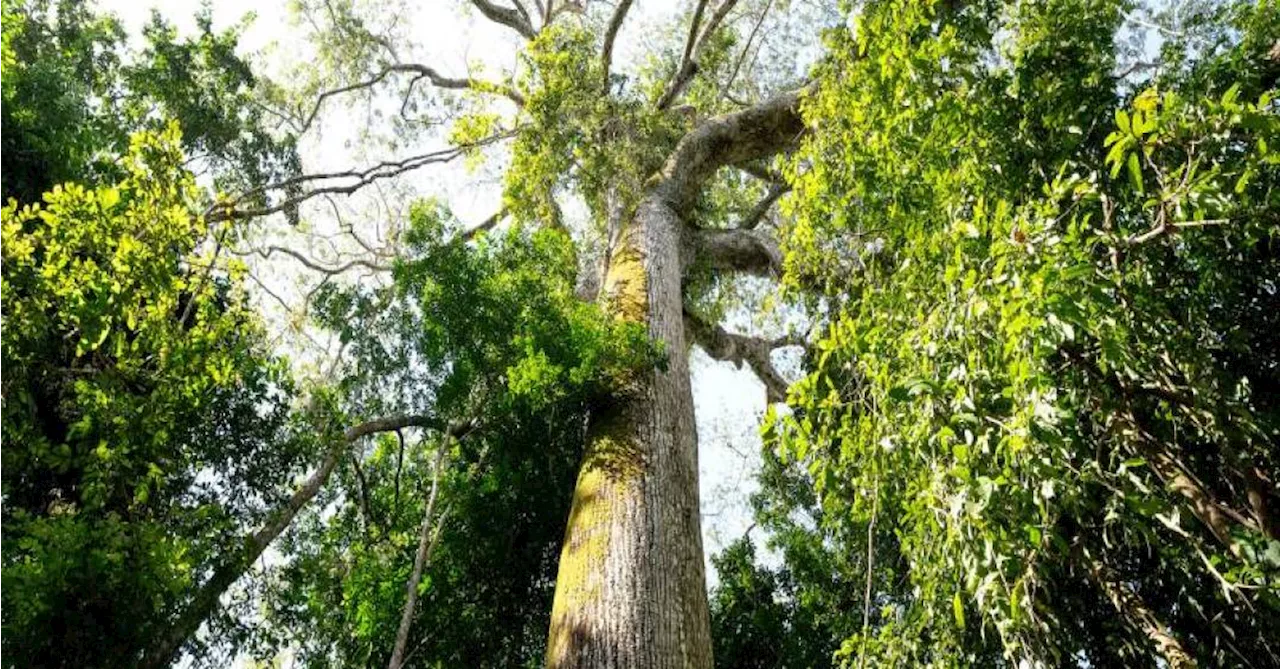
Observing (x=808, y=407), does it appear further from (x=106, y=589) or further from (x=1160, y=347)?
(x=106, y=589)

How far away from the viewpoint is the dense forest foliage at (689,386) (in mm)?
2646

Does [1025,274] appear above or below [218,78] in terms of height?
below

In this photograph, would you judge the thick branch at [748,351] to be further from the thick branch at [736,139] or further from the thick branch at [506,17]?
the thick branch at [506,17]

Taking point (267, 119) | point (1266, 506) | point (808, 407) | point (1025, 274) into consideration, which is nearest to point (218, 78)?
point (267, 119)

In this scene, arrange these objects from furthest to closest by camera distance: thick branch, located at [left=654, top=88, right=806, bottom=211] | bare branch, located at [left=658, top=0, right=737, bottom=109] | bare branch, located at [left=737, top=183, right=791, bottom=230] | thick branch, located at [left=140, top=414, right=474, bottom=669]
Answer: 1. bare branch, located at [left=737, top=183, right=791, bottom=230]
2. bare branch, located at [left=658, top=0, right=737, bottom=109]
3. thick branch, located at [left=654, top=88, right=806, bottom=211]
4. thick branch, located at [left=140, top=414, right=474, bottom=669]

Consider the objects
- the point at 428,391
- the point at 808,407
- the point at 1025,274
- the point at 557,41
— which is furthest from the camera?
the point at 557,41

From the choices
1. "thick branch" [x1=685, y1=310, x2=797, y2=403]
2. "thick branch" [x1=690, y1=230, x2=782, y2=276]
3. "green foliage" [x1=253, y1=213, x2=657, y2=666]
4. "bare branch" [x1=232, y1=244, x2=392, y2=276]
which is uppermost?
"bare branch" [x1=232, y1=244, x2=392, y2=276]

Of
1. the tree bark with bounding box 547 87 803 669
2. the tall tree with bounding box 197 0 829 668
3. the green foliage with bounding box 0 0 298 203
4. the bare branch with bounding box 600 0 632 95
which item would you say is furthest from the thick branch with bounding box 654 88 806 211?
the green foliage with bounding box 0 0 298 203

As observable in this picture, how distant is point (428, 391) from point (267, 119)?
683 cm

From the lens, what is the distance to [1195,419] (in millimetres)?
2664

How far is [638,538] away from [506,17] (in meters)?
9.78

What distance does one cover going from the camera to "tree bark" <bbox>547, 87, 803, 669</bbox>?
370 centimetres

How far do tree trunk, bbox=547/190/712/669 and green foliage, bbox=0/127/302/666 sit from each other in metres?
2.09

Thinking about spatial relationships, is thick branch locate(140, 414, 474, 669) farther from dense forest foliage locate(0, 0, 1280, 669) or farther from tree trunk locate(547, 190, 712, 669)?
tree trunk locate(547, 190, 712, 669)
